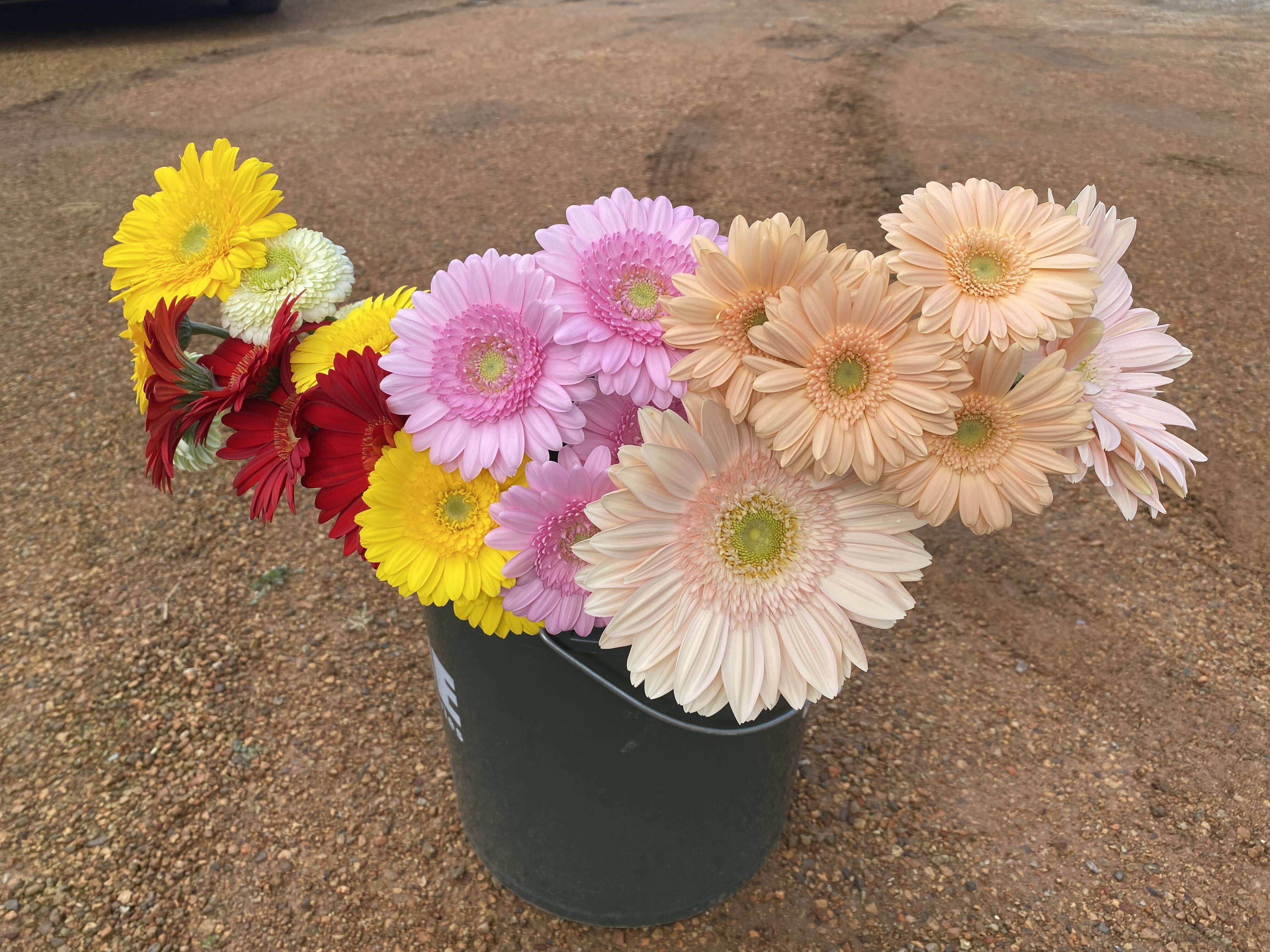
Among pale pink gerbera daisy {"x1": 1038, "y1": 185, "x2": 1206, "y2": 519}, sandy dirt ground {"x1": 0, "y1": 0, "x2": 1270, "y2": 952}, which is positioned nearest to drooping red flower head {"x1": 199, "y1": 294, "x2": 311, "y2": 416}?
pale pink gerbera daisy {"x1": 1038, "y1": 185, "x2": 1206, "y2": 519}

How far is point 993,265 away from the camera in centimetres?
111

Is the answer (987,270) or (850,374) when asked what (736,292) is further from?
(987,270)

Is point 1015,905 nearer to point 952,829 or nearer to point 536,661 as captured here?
point 952,829

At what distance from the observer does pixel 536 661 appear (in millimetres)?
1460

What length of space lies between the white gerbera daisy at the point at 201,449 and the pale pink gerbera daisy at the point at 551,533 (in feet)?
1.65

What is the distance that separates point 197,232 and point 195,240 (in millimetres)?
14

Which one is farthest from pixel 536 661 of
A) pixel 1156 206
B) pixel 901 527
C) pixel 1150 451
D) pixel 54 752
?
pixel 1156 206

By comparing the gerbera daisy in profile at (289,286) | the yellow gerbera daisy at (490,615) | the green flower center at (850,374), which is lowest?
the yellow gerbera daisy at (490,615)

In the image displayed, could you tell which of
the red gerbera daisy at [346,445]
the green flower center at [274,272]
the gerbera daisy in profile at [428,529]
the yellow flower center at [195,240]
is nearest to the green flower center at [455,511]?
the gerbera daisy in profile at [428,529]

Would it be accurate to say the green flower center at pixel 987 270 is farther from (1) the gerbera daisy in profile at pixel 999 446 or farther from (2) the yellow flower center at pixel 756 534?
(2) the yellow flower center at pixel 756 534

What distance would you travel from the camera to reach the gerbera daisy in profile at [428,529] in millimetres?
1228

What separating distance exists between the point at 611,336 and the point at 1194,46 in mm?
8073

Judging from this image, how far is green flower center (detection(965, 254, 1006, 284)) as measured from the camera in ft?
3.63

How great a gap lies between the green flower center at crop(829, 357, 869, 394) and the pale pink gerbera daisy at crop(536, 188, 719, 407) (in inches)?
9.0
